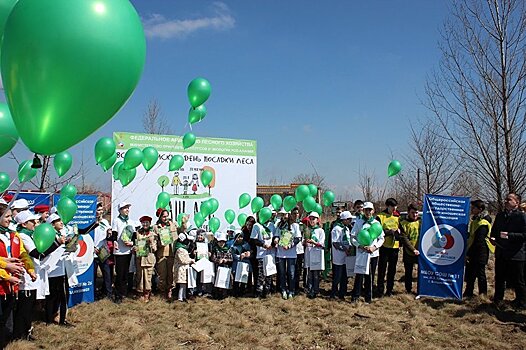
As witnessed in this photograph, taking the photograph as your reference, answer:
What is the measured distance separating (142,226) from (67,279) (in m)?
1.71

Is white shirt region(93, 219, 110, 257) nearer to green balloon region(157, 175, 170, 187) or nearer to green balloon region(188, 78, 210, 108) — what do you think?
green balloon region(157, 175, 170, 187)

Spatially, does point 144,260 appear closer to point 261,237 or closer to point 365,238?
point 261,237

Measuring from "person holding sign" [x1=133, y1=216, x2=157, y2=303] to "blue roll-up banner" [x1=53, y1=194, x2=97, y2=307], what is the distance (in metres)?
0.79

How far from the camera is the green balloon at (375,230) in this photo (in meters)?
7.32

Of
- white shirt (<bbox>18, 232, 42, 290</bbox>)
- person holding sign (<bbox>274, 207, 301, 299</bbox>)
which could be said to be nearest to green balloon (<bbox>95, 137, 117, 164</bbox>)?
white shirt (<bbox>18, 232, 42, 290</bbox>)

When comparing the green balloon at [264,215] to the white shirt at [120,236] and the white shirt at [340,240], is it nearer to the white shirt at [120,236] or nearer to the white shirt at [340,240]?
the white shirt at [340,240]

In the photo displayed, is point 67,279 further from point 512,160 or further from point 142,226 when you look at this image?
point 512,160

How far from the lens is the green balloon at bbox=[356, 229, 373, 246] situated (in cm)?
725

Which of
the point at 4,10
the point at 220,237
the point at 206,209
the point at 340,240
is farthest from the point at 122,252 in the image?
the point at 4,10

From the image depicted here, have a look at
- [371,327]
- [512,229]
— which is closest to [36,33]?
[371,327]

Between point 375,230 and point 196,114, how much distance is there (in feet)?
12.7

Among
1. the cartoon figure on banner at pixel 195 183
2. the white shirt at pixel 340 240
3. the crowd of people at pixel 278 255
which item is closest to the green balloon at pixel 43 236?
the crowd of people at pixel 278 255

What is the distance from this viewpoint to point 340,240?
7879 mm

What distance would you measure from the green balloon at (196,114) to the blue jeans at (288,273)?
3.10m
